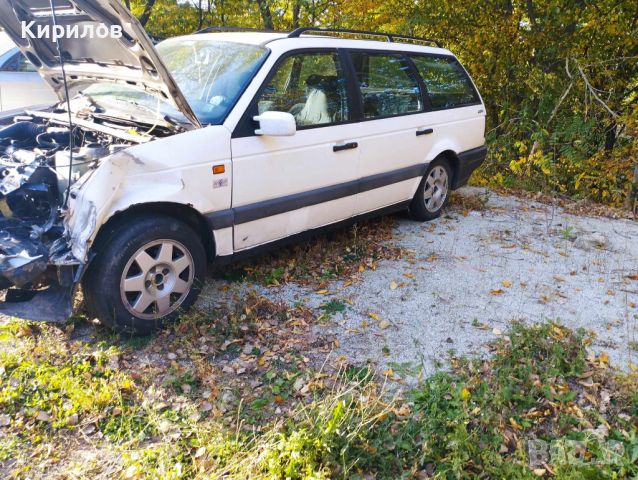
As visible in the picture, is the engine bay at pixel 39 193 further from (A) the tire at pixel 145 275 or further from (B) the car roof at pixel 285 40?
(B) the car roof at pixel 285 40

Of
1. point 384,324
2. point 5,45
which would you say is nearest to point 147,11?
point 5,45

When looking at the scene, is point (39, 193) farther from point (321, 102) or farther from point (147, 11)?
point (147, 11)

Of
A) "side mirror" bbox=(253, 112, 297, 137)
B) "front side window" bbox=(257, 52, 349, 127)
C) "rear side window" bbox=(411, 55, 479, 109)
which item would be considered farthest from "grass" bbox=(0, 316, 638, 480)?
"rear side window" bbox=(411, 55, 479, 109)

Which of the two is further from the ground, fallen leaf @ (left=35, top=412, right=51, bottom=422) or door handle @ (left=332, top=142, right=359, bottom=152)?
door handle @ (left=332, top=142, right=359, bottom=152)

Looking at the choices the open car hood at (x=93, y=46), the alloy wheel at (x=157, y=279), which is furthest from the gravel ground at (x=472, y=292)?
the open car hood at (x=93, y=46)

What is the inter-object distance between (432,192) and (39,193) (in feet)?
13.2

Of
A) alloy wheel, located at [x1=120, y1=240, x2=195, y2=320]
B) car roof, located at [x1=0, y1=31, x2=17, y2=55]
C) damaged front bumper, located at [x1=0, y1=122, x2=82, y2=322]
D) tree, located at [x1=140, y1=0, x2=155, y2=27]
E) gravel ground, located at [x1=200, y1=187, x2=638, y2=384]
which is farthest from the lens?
tree, located at [x1=140, y1=0, x2=155, y2=27]

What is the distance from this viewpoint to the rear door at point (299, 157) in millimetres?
3939

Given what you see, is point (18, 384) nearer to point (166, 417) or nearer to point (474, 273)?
point (166, 417)

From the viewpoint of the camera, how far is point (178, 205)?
3637mm

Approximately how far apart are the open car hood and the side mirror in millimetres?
444

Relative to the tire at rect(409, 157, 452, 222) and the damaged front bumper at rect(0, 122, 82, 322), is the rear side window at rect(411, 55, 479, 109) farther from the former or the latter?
the damaged front bumper at rect(0, 122, 82, 322)

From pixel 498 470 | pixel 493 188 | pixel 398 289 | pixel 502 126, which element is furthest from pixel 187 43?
pixel 502 126

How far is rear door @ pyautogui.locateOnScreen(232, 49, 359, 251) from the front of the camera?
3.94 meters
